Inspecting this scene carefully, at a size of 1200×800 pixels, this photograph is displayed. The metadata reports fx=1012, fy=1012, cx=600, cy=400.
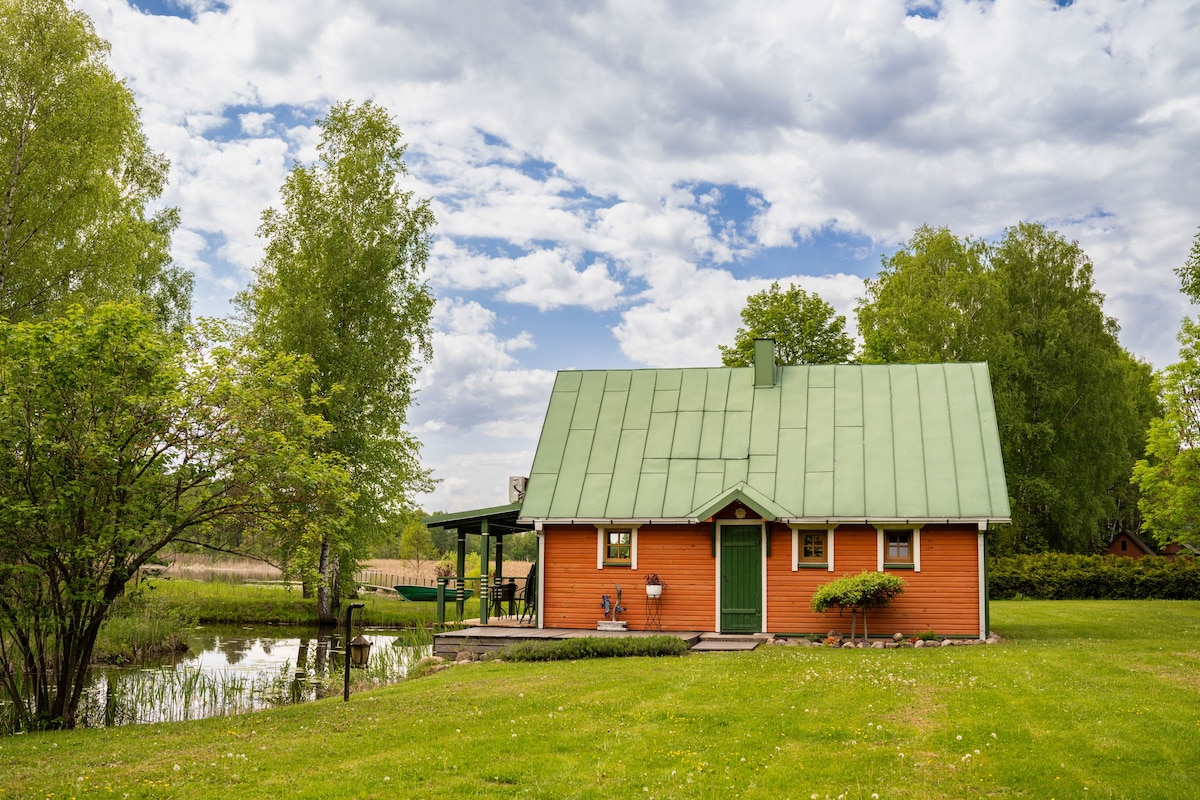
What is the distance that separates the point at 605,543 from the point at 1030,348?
28186mm

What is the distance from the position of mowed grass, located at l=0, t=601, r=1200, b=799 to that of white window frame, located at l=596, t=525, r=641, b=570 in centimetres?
494

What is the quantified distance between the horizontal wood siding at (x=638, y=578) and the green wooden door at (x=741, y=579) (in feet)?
0.86

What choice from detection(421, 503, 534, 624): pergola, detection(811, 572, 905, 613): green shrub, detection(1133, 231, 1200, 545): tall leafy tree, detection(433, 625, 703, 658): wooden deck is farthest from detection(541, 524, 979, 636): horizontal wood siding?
detection(1133, 231, 1200, 545): tall leafy tree

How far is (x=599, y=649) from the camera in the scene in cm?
1700

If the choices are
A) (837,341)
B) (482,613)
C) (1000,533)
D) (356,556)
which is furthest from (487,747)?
(1000,533)

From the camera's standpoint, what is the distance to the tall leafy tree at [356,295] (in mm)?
29016

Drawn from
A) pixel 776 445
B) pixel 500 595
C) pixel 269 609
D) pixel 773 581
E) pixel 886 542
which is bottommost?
pixel 269 609

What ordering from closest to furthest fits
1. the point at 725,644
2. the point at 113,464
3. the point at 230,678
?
the point at 113,464, the point at 725,644, the point at 230,678

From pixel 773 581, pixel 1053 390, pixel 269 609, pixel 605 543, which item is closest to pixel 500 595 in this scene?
pixel 605 543

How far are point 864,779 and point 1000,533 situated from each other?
113ft

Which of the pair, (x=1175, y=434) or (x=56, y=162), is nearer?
(x=56, y=162)

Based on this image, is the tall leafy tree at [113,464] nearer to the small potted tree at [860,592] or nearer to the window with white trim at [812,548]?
the small potted tree at [860,592]

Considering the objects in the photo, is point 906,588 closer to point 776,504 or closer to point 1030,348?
point 776,504

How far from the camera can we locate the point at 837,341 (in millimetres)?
39969
